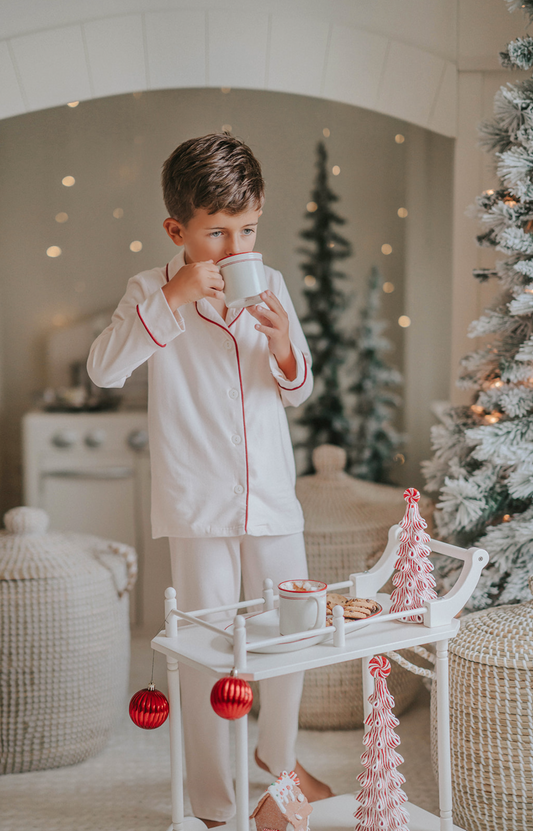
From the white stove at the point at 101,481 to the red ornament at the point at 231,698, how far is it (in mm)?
1827

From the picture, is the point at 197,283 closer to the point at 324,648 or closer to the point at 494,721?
the point at 324,648

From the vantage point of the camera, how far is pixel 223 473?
1.50 m

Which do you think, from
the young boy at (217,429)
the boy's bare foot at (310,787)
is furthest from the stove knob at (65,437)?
the boy's bare foot at (310,787)

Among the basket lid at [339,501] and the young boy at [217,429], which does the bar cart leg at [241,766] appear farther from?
the basket lid at [339,501]

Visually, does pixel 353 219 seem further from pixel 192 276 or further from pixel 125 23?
pixel 192 276

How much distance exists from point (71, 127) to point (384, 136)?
3.79ft

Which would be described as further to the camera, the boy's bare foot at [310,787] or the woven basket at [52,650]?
the woven basket at [52,650]

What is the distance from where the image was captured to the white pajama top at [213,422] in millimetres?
1502

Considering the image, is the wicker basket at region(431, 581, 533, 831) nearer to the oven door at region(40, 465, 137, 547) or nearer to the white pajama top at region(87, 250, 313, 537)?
the white pajama top at region(87, 250, 313, 537)

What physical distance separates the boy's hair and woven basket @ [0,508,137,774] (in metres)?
1.00

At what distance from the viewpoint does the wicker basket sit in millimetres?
1513

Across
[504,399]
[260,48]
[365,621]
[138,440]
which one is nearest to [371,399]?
[138,440]

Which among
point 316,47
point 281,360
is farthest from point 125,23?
point 281,360

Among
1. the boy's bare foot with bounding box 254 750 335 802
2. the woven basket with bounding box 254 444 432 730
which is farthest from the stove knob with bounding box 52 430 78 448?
the boy's bare foot with bounding box 254 750 335 802
